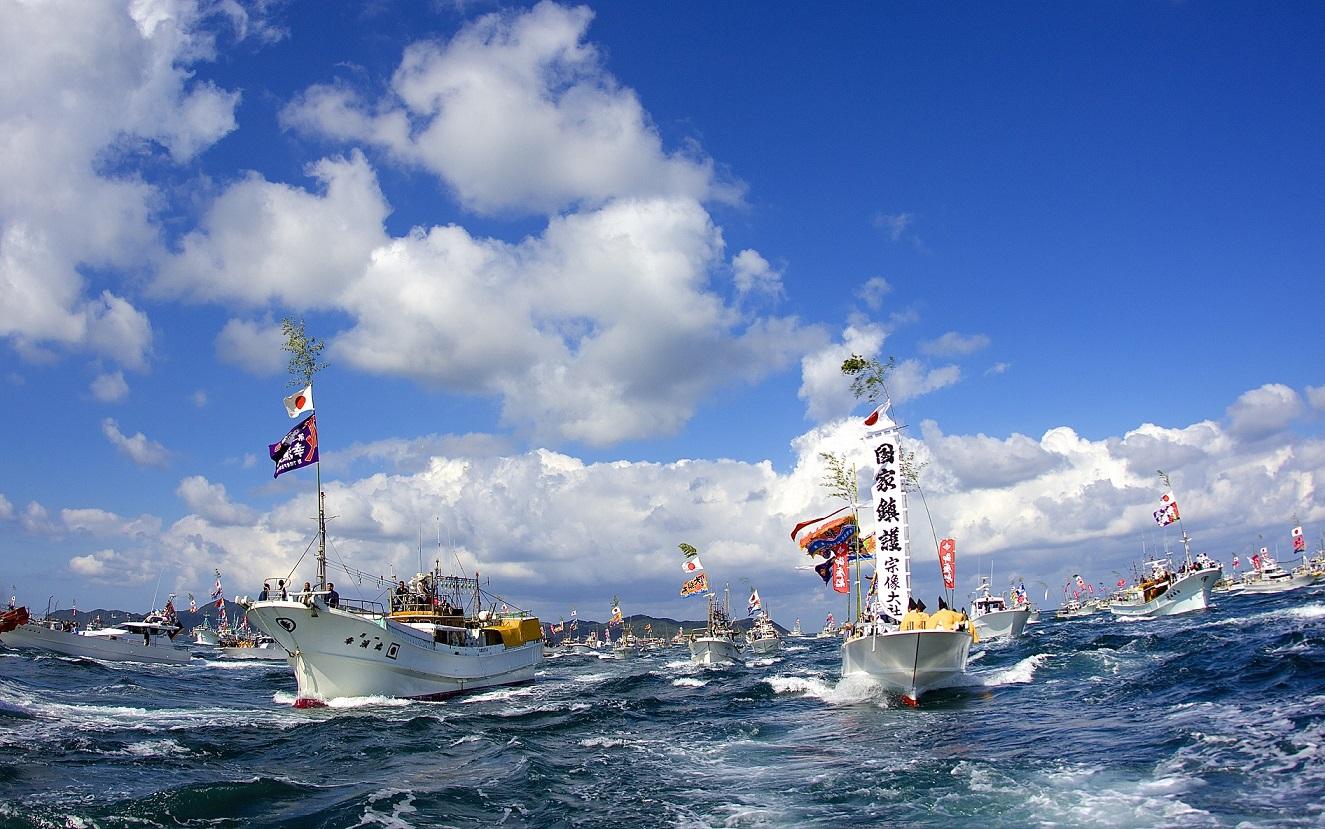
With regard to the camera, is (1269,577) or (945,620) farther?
(1269,577)

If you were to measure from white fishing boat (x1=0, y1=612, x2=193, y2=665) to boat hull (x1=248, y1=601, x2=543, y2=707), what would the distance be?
4566cm

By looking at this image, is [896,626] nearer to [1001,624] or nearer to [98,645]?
[1001,624]

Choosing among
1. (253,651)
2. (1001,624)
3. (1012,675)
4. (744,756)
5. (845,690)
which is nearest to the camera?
(744,756)

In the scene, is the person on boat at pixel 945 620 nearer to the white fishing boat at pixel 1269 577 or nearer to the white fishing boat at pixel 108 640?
the white fishing boat at pixel 108 640

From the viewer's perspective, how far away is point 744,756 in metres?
21.4

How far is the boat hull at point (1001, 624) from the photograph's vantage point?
68.1 metres

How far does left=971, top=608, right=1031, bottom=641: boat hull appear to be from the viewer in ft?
224

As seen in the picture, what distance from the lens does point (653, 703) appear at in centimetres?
3722

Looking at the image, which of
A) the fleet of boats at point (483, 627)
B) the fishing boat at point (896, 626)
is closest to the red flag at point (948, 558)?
the fleet of boats at point (483, 627)

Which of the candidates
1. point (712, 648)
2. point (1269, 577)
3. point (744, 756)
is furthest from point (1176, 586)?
point (1269, 577)

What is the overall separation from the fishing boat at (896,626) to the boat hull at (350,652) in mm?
19965

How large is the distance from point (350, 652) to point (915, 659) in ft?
76.5

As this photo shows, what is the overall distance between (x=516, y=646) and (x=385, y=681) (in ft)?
51.0

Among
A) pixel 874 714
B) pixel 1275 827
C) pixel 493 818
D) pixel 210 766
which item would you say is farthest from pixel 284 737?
pixel 1275 827
